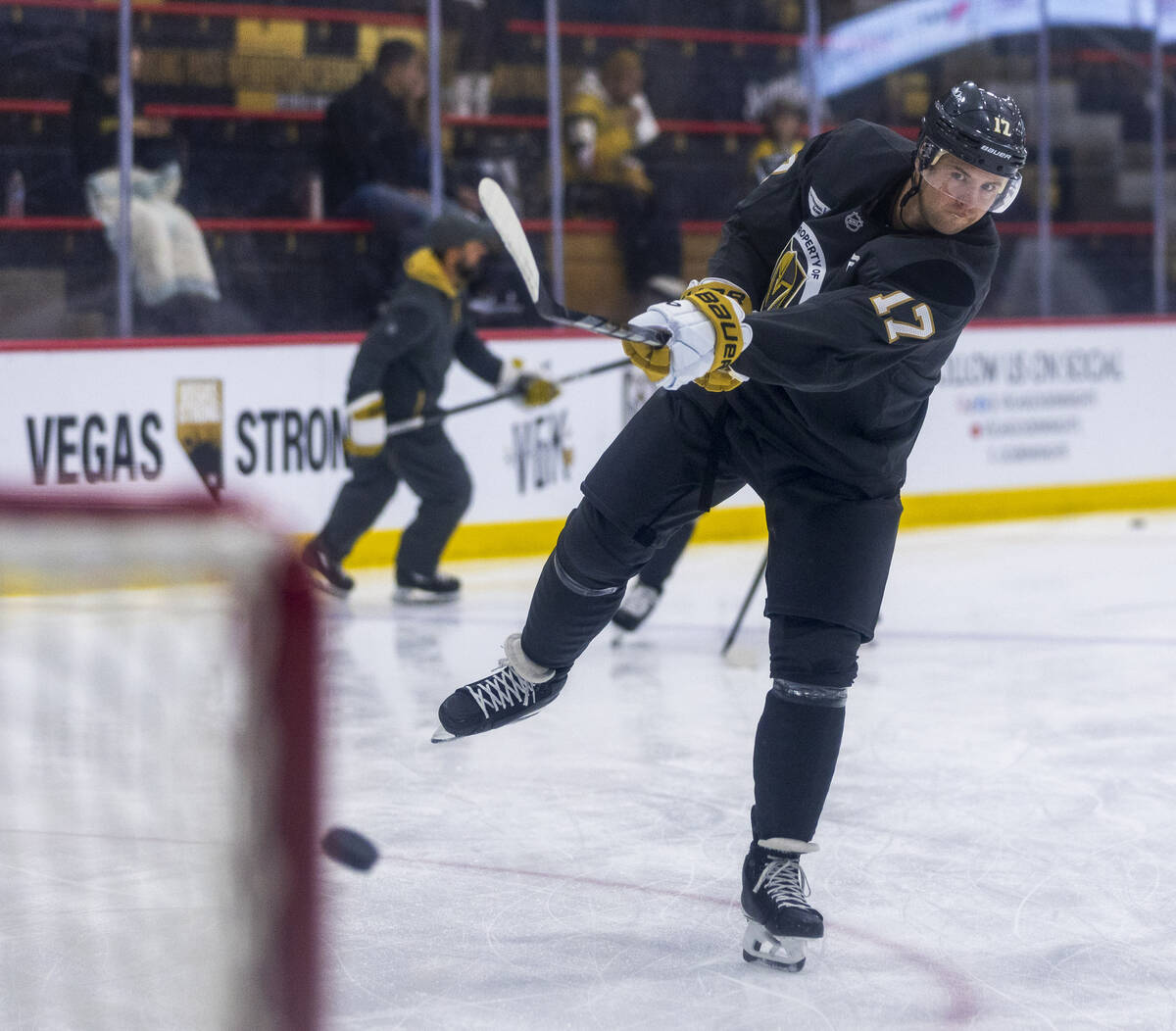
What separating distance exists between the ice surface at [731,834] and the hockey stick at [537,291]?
0.58 metres

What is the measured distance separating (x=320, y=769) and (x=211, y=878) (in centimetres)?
18

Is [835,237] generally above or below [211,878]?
above

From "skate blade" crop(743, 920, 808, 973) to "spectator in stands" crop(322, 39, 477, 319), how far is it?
4401mm

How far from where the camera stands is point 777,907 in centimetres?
226

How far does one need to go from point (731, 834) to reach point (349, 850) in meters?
1.67

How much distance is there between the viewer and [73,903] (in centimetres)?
180

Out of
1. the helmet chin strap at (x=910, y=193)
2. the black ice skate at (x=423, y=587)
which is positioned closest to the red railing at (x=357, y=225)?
the black ice skate at (x=423, y=587)

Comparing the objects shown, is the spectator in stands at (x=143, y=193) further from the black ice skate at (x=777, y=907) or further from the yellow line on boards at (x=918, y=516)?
Result: the black ice skate at (x=777, y=907)

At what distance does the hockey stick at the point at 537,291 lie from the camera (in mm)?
2041

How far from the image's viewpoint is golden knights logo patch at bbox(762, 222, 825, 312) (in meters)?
2.32

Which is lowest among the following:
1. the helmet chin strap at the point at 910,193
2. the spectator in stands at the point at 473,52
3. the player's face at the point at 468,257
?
the player's face at the point at 468,257

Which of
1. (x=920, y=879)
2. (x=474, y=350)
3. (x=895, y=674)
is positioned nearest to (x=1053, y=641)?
(x=895, y=674)

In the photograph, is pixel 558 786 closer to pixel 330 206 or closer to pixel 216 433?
pixel 216 433

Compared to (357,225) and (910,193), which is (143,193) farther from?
(910,193)
